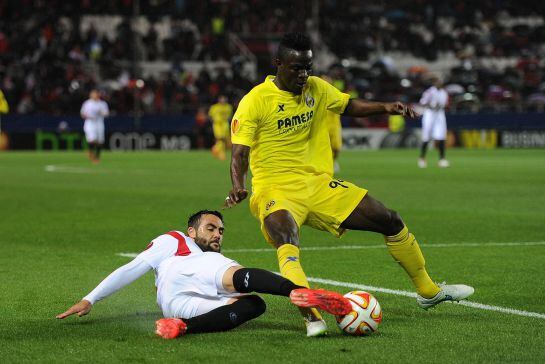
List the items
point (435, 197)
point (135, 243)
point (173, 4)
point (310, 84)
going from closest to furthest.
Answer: point (310, 84) < point (135, 243) < point (435, 197) < point (173, 4)

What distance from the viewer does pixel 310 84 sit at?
7.89m

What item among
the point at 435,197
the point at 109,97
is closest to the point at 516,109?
the point at 109,97

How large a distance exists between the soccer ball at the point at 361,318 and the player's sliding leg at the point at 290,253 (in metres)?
0.13

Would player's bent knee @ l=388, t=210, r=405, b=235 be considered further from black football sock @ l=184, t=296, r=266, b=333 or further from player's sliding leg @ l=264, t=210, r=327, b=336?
black football sock @ l=184, t=296, r=266, b=333

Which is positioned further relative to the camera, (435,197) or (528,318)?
(435,197)

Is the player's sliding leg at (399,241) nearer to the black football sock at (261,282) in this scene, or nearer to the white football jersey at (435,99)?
the black football sock at (261,282)

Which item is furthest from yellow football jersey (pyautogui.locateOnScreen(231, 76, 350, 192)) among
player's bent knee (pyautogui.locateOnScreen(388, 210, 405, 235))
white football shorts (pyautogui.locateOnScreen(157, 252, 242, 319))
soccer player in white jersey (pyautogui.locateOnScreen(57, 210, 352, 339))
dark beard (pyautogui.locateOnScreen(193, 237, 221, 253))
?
white football shorts (pyautogui.locateOnScreen(157, 252, 242, 319))

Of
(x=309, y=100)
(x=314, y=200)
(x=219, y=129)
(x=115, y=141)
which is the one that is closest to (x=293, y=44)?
(x=309, y=100)

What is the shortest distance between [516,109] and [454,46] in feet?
20.4

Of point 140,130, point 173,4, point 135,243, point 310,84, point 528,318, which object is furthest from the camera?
point 173,4

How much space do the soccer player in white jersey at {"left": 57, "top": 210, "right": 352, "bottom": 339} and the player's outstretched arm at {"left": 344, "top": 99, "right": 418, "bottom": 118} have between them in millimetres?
1522

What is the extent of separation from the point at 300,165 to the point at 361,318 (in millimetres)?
1422

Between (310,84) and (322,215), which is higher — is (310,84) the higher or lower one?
the higher one

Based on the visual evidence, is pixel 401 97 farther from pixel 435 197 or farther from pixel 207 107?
pixel 435 197
